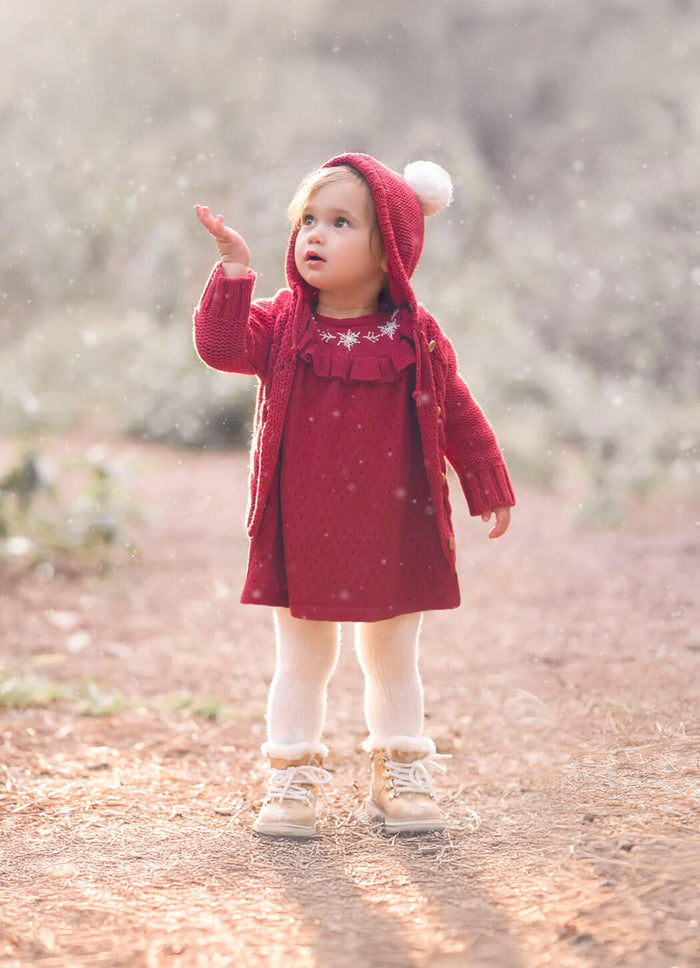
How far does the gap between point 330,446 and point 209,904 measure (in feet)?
2.83

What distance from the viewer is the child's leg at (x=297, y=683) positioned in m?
2.25

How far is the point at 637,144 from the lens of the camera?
8.38 meters

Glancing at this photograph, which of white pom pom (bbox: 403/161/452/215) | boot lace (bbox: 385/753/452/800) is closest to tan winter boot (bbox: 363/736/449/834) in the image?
boot lace (bbox: 385/753/452/800)

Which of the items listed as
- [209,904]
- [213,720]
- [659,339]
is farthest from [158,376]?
[209,904]

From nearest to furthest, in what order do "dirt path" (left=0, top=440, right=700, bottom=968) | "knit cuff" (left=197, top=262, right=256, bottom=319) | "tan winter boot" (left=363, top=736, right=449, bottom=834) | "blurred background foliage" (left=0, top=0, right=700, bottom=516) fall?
"dirt path" (left=0, top=440, right=700, bottom=968)
"knit cuff" (left=197, top=262, right=256, bottom=319)
"tan winter boot" (left=363, top=736, right=449, bottom=834)
"blurred background foliage" (left=0, top=0, right=700, bottom=516)

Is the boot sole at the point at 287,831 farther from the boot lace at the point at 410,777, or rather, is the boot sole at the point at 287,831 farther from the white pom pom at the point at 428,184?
the white pom pom at the point at 428,184

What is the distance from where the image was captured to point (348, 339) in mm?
2199

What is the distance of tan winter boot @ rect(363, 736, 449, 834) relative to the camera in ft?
7.25

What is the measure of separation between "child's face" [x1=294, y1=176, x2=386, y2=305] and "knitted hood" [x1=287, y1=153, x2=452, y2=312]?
0.03 m

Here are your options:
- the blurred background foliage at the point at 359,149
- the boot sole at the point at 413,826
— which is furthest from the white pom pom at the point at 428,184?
the blurred background foliage at the point at 359,149

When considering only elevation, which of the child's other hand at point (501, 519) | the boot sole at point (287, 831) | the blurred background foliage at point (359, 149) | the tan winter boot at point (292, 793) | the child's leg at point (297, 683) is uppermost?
the blurred background foliage at point (359, 149)

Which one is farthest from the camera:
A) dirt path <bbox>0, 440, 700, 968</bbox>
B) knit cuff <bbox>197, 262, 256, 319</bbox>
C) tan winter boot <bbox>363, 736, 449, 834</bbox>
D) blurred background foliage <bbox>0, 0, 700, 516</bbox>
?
blurred background foliage <bbox>0, 0, 700, 516</bbox>

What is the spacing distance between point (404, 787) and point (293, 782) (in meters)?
0.23

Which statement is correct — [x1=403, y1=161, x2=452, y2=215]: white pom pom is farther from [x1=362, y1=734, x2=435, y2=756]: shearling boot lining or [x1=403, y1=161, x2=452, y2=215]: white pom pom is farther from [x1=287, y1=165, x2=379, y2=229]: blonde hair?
[x1=362, y1=734, x2=435, y2=756]: shearling boot lining
